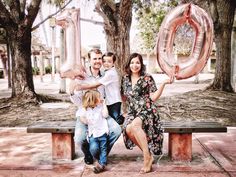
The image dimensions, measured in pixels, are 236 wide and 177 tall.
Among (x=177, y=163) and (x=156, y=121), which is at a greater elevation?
(x=156, y=121)

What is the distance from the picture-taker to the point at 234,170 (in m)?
4.31

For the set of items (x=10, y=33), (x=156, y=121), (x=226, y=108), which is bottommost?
(x=226, y=108)

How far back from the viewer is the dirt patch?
28.6 feet

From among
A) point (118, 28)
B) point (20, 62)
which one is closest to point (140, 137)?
point (118, 28)

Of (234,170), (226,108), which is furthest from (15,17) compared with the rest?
(234,170)

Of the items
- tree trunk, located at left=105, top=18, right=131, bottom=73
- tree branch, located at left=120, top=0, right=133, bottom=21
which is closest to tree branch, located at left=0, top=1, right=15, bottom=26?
tree trunk, located at left=105, top=18, right=131, bottom=73

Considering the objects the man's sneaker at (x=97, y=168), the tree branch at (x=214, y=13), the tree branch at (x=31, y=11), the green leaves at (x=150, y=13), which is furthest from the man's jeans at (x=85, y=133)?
the green leaves at (x=150, y=13)

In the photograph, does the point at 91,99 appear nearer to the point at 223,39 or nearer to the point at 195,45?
the point at 195,45

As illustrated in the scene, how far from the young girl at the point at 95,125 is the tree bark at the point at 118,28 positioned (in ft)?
11.3

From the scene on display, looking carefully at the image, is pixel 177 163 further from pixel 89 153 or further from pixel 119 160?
pixel 89 153

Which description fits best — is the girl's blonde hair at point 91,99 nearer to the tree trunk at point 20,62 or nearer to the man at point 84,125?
the man at point 84,125

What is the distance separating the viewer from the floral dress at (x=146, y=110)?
428 cm

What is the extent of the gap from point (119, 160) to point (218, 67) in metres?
8.99

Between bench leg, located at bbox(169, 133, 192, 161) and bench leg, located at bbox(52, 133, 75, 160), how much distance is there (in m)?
1.41
